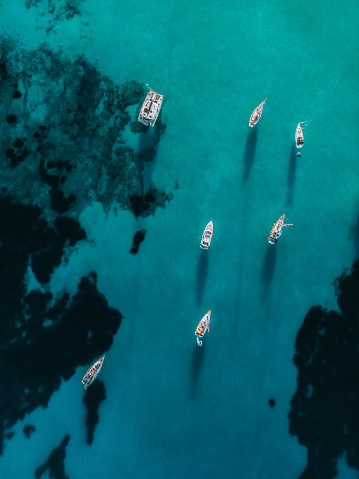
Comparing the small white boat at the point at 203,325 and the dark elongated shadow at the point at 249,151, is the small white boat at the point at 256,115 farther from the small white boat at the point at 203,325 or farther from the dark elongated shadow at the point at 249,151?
the small white boat at the point at 203,325

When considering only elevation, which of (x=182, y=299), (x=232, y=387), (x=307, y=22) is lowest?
(x=232, y=387)

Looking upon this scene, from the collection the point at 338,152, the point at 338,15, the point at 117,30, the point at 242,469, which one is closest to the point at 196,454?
Result: the point at 242,469

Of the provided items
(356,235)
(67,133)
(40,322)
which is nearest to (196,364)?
(40,322)

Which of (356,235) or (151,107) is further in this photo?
(356,235)

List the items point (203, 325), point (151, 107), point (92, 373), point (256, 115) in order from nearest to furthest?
point (151, 107)
point (256, 115)
point (203, 325)
point (92, 373)

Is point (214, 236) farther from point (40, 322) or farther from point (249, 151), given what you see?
point (40, 322)

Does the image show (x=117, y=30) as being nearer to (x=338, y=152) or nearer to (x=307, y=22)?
(x=307, y=22)

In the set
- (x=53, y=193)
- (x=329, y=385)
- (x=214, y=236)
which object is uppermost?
(x=53, y=193)

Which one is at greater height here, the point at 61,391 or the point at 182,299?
the point at 182,299
